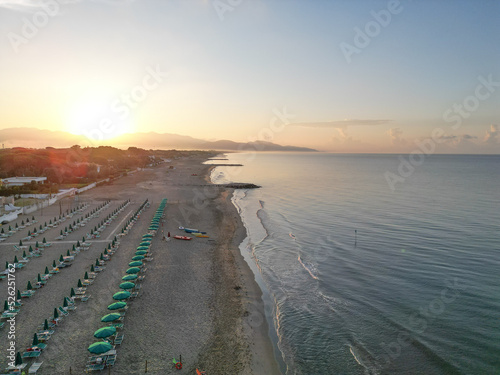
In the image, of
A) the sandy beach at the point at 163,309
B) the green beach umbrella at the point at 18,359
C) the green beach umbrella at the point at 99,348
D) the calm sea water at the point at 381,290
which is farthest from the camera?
the calm sea water at the point at 381,290

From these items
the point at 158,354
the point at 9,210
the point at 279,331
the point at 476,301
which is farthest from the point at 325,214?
the point at 9,210

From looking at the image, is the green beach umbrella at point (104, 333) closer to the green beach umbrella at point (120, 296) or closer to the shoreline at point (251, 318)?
the green beach umbrella at point (120, 296)

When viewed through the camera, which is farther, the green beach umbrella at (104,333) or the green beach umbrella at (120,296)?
the green beach umbrella at (120,296)

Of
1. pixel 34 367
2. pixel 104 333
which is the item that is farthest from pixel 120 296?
pixel 34 367

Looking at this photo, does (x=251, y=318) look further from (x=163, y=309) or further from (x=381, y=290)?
(x=381, y=290)

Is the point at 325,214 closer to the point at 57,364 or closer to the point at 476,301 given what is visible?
the point at 476,301

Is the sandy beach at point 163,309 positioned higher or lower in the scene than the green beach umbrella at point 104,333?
lower

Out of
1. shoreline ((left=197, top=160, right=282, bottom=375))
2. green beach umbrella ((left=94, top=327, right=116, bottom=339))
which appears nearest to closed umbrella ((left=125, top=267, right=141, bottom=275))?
shoreline ((left=197, top=160, right=282, bottom=375))

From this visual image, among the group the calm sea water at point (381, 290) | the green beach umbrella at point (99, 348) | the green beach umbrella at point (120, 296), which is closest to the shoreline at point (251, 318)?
the calm sea water at point (381, 290)

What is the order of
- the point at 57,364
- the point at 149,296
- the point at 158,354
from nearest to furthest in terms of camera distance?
the point at 57,364, the point at 158,354, the point at 149,296
